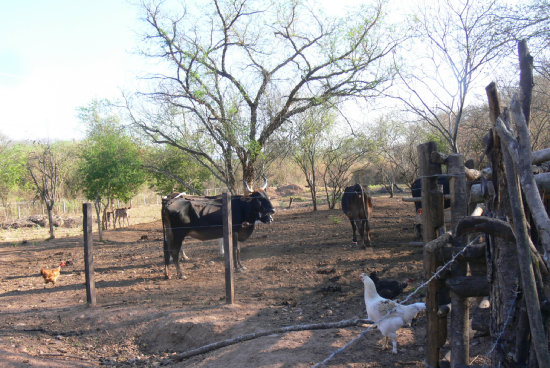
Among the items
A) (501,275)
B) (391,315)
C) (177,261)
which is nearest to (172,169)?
(177,261)

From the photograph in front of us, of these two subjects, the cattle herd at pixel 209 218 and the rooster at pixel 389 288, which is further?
the cattle herd at pixel 209 218

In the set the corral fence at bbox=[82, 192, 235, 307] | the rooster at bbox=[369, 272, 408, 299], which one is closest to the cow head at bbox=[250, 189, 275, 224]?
the corral fence at bbox=[82, 192, 235, 307]

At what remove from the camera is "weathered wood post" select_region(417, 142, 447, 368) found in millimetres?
3428

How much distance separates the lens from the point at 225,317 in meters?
6.06

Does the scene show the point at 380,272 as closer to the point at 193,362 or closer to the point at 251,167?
the point at 193,362

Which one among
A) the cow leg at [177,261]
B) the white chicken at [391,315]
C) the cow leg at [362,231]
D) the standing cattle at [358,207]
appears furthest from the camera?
the standing cattle at [358,207]

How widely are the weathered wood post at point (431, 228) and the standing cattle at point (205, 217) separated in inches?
237

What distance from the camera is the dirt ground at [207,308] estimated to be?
472 cm

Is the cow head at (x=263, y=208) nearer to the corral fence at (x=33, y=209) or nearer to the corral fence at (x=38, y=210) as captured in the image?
the corral fence at (x=38, y=210)

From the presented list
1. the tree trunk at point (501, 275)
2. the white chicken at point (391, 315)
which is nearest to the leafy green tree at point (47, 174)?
the white chicken at point (391, 315)

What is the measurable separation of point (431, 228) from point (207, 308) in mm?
3896

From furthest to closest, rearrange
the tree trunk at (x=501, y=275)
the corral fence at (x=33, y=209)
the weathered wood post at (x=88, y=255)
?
the corral fence at (x=33, y=209)
the weathered wood post at (x=88, y=255)
the tree trunk at (x=501, y=275)

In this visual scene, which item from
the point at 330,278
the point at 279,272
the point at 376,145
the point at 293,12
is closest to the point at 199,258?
the point at 279,272

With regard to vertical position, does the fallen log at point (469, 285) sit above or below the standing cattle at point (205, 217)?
below
